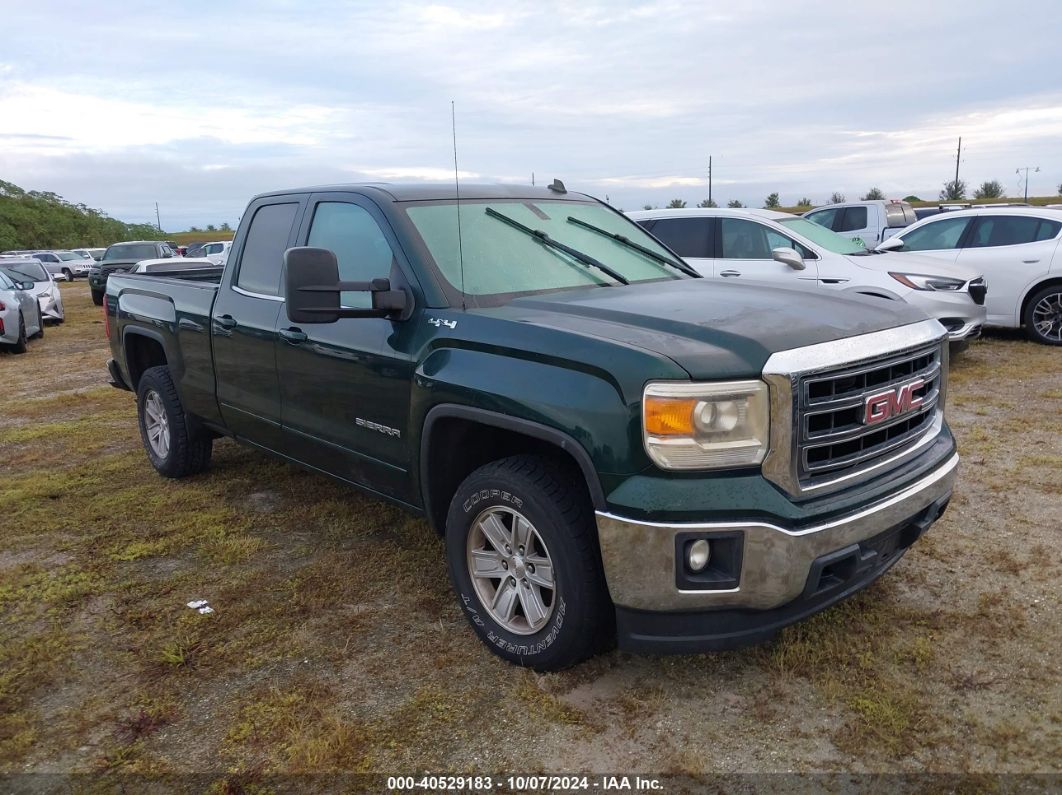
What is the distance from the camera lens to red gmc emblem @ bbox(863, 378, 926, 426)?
2.92m

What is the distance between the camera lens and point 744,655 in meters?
3.29

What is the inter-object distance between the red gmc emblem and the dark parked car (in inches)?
852

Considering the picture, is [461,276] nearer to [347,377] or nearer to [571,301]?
[571,301]

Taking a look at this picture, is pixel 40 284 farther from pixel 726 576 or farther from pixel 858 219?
pixel 726 576

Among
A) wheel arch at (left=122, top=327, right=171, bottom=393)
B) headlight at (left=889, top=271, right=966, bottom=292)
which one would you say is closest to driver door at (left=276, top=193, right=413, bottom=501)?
wheel arch at (left=122, top=327, right=171, bottom=393)

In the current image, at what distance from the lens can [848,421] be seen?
9.47 ft

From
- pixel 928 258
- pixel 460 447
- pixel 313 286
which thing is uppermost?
pixel 313 286

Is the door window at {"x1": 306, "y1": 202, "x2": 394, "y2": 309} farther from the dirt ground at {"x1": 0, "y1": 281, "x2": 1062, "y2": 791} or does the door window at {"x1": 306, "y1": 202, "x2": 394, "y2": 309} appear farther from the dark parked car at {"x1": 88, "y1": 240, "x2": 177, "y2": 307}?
the dark parked car at {"x1": 88, "y1": 240, "x2": 177, "y2": 307}

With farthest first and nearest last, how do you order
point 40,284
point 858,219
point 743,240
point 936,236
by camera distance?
point 40,284
point 858,219
point 936,236
point 743,240

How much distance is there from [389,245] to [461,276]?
1.25ft

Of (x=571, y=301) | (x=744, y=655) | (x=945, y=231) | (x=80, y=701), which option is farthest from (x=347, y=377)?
(x=945, y=231)

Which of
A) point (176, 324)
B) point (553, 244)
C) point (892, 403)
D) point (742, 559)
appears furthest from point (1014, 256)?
point (176, 324)

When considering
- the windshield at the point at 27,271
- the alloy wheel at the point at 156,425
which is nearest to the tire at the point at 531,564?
the alloy wheel at the point at 156,425

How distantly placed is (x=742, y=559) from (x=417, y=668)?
55.3 inches
